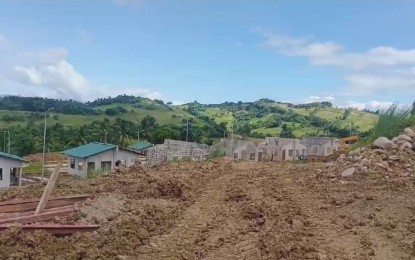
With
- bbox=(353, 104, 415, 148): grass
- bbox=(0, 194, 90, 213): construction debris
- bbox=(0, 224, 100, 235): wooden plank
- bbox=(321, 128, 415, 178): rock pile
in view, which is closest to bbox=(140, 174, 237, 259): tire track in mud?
bbox=(0, 224, 100, 235): wooden plank

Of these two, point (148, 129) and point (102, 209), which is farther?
point (148, 129)

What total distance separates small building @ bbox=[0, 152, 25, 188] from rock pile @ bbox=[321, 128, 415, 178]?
23313mm

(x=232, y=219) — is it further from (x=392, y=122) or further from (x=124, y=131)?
(x=124, y=131)

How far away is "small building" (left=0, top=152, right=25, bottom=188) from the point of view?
27.9m

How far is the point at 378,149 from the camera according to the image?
8867 mm

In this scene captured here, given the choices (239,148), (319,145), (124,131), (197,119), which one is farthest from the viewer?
(197,119)

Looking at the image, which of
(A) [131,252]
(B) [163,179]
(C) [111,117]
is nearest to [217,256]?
(A) [131,252]

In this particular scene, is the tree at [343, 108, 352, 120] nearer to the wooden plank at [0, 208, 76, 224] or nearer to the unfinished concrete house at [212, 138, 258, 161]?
the unfinished concrete house at [212, 138, 258, 161]

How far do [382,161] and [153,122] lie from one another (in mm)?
53628

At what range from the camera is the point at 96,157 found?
32344 millimetres

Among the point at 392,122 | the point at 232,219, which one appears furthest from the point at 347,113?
the point at 232,219

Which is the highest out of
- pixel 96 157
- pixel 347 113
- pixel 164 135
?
pixel 347 113

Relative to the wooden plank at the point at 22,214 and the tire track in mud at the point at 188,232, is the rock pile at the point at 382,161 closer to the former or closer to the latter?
the tire track in mud at the point at 188,232

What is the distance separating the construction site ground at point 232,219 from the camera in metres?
4.84
